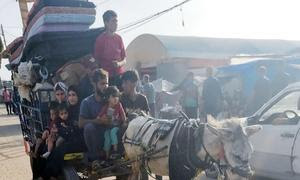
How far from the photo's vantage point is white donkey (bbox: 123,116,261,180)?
11.4ft

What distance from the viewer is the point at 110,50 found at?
236 inches

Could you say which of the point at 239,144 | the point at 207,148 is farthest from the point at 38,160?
the point at 239,144

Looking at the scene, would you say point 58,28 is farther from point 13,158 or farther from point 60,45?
point 13,158

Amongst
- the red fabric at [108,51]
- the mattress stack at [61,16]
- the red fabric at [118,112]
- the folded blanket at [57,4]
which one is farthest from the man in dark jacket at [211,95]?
the red fabric at [118,112]

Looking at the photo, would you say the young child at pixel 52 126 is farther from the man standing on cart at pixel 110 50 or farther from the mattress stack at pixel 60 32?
the mattress stack at pixel 60 32

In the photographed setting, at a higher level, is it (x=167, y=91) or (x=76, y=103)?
(x=76, y=103)

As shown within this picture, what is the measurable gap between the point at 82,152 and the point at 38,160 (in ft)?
2.41

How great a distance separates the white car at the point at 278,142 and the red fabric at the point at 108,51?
2.30 metres

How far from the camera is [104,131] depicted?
195 inches

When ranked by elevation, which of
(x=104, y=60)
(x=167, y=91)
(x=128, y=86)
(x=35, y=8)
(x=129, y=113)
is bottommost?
(x=167, y=91)

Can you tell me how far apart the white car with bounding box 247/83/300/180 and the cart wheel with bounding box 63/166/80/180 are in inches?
94.9

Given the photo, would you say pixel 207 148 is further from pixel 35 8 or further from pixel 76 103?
pixel 35 8

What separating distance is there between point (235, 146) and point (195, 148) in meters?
0.44

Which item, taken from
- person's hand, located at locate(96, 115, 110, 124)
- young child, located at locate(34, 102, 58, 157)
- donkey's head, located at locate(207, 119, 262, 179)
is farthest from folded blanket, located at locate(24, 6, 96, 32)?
donkey's head, located at locate(207, 119, 262, 179)
